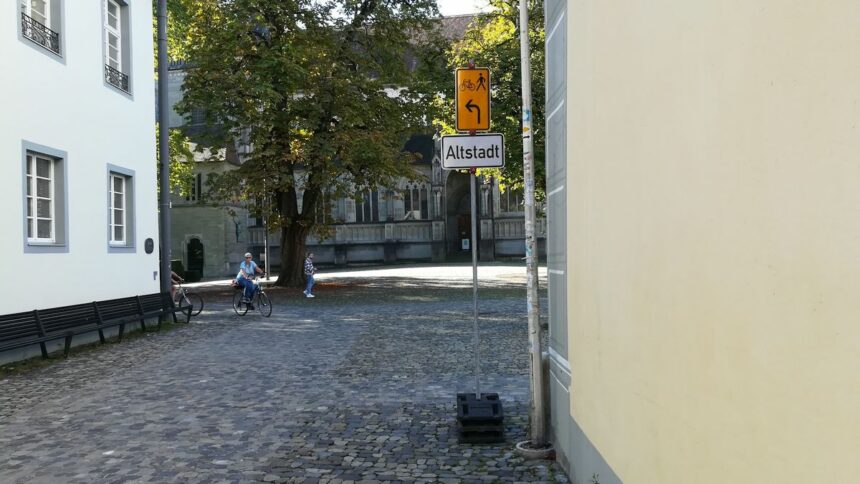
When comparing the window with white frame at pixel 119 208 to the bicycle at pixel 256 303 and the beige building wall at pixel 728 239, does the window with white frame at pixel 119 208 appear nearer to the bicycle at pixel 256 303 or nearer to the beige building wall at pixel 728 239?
the bicycle at pixel 256 303

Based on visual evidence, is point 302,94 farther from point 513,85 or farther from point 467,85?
point 467,85

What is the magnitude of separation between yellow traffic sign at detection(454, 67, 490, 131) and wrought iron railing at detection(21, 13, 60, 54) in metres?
8.69

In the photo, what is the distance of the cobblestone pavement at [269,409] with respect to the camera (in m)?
5.53

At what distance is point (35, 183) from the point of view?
12.8m

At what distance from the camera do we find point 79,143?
13961 mm

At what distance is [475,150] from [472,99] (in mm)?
446

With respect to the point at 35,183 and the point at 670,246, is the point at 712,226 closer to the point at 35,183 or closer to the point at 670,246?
the point at 670,246

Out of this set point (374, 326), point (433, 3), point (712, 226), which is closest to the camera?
point (712, 226)

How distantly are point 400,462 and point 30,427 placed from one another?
3.66 m

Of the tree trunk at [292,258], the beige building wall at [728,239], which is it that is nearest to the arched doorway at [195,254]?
the tree trunk at [292,258]

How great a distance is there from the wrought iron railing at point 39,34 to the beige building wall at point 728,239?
11.1 meters

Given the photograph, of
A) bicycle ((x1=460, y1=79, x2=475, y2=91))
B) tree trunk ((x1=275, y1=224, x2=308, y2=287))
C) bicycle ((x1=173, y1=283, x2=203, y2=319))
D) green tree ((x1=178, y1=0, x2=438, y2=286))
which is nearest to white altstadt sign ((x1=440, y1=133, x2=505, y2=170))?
bicycle ((x1=460, y1=79, x2=475, y2=91))

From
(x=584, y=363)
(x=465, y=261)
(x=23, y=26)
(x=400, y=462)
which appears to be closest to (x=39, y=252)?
(x=23, y=26)

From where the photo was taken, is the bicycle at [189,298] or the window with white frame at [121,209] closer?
the window with white frame at [121,209]
